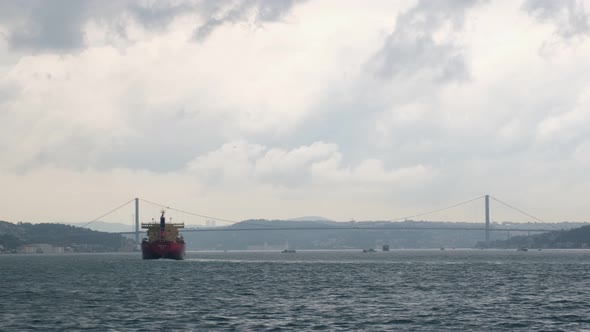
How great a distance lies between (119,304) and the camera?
7675 cm

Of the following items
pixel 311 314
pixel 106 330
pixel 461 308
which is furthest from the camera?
pixel 461 308

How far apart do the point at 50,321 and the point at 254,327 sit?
15152 millimetres

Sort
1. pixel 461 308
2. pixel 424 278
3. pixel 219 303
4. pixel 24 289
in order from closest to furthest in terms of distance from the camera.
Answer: pixel 461 308 → pixel 219 303 → pixel 24 289 → pixel 424 278

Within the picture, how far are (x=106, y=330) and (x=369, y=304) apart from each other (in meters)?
26.6

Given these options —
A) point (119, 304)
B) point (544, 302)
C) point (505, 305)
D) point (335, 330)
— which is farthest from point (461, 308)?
point (119, 304)

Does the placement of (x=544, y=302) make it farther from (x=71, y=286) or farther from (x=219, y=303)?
(x=71, y=286)

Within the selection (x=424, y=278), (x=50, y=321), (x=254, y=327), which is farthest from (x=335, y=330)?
(x=424, y=278)

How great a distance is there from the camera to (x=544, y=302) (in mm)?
79438

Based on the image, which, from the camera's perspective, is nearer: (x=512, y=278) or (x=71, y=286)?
(x=71, y=286)

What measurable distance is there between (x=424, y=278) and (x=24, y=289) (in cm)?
5262

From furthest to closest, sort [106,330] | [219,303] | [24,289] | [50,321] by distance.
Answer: [24,289] → [219,303] → [50,321] → [106,330]

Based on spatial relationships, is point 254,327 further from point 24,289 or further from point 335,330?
point 24,289

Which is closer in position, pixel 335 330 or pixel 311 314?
pixel 335 330

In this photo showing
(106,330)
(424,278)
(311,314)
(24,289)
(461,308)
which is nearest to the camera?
(106,330)
